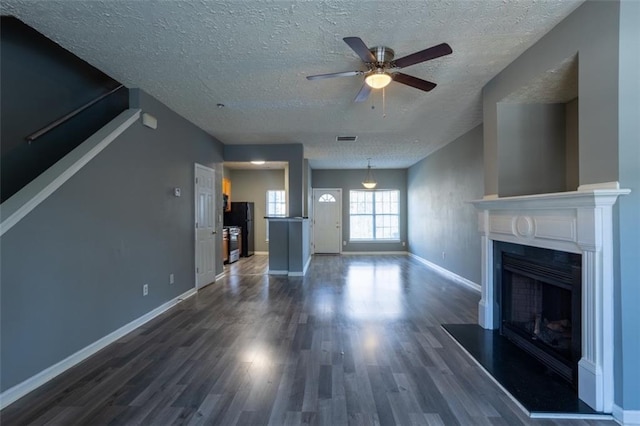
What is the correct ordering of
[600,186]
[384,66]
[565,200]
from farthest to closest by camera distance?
[384,66] < [565,200] < [600,186]

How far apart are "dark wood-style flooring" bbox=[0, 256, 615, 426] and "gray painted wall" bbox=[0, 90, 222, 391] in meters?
0.31

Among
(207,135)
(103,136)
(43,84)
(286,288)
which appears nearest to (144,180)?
(103,136)

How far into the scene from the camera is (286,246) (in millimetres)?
6238

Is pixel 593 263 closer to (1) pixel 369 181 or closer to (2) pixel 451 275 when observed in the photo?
(2) pixel 451 275

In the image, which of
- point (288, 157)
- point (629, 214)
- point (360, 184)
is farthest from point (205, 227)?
point (360, 184)

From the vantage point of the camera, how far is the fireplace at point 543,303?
211 cm

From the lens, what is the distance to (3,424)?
178cm

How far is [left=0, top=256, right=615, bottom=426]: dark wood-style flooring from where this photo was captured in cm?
187

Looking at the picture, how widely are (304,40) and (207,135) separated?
3.42 meters

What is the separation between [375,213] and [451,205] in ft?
12.2

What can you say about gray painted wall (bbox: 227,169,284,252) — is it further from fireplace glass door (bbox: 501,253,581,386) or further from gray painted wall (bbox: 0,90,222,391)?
fireplace glass door (bbox: 501,253,581,386)

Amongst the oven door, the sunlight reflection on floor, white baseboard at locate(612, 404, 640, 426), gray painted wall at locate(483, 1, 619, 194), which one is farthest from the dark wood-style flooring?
the oven door

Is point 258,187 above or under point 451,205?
above

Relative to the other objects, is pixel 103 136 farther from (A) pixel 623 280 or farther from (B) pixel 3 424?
(A) pixel 623 280
